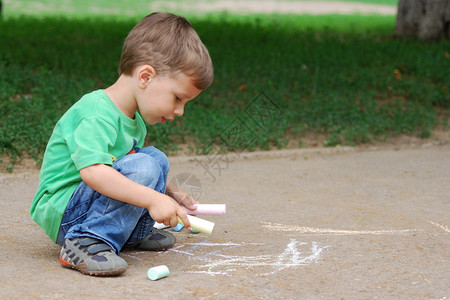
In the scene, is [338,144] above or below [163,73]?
below

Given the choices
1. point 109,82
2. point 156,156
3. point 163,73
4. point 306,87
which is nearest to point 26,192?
point 156,156

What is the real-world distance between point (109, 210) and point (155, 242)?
0.43 metres

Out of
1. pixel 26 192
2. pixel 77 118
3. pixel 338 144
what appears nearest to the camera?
pixel 77 118

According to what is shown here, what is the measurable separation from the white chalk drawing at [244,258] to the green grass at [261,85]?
198 centimetres

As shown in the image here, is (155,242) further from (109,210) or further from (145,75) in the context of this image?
(145,75)

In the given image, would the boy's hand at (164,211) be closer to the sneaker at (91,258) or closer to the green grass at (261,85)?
the sneaker at (91,258)

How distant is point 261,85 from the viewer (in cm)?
703

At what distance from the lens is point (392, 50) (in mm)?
8961

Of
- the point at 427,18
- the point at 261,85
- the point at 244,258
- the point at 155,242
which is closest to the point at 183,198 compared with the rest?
the point at 155,242

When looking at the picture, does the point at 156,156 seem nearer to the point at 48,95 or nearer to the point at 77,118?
the point at 77,118

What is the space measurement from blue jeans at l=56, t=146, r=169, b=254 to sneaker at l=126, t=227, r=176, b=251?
29cm

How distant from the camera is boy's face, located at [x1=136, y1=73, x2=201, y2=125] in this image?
110 inches

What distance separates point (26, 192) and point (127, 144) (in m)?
1.54

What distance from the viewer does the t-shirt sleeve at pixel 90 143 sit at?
2652mm
